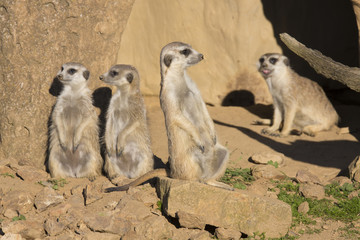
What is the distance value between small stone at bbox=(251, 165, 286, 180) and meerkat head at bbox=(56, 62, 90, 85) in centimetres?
197

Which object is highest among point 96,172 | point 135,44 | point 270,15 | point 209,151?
point 270,15

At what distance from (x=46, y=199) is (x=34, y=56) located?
5.63 ft

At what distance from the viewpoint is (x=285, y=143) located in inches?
270

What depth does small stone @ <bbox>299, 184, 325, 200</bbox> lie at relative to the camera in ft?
15.9

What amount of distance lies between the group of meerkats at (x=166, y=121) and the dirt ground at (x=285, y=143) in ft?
1.09

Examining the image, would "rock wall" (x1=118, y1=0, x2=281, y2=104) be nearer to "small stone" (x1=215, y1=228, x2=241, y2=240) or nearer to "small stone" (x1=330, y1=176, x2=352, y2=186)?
"small stone" (x1=330, y1=176, x2=352, y2=186)

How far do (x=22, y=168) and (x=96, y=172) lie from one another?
0.77m

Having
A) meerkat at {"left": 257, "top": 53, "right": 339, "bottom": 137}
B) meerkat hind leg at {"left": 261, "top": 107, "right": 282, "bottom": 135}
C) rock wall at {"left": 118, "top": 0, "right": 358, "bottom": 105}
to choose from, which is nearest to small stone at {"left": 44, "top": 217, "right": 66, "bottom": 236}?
meerkat hind leg at {"left": 261, "top": 107, "right": 282, "bottom": 135}

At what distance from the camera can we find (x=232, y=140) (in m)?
6.69

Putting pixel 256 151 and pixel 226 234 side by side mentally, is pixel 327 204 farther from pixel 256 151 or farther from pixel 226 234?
pixel 256 151

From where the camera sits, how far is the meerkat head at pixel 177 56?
4.61 meters

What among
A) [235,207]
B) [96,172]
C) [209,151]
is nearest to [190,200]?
[235,207]

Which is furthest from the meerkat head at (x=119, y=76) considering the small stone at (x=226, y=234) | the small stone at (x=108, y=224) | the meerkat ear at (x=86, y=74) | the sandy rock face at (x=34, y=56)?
the small stone at (x=226, y=234)

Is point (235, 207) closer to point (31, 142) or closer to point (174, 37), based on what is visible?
point (31, 142)
